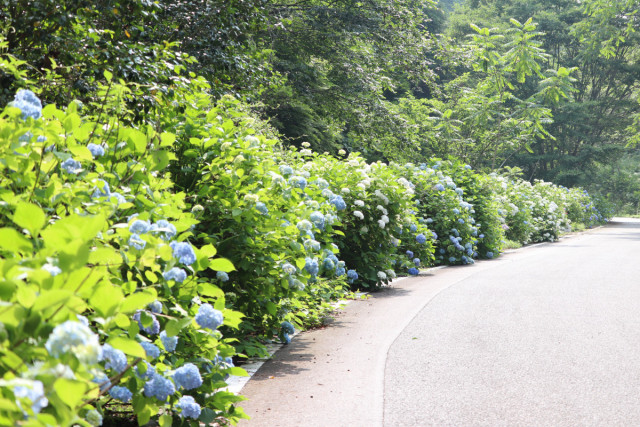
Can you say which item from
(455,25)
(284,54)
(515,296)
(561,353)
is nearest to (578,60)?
(455,25)

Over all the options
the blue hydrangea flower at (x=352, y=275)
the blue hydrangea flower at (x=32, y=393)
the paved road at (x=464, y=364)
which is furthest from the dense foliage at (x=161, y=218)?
the paved road at (x=464, y=364)

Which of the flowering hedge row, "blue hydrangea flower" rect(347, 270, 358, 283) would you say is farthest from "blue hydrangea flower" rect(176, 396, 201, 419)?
"blue hydrangea flower" rect(347, 270, 358, 283)

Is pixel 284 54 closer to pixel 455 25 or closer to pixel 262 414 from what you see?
pixel 262 414

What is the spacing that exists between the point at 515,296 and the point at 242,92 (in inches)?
221

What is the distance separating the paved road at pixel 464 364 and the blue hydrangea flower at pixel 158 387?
1.44m

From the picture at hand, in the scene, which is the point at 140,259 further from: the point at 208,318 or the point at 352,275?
the point at 352,275

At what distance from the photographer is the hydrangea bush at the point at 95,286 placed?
1452mm

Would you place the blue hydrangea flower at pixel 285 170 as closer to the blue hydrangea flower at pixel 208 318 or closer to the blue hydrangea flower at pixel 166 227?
the blue hydrangea flower at pixel 166 227

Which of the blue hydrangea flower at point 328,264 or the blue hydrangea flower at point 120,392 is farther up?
the blue hydrangea flower at point 120,392

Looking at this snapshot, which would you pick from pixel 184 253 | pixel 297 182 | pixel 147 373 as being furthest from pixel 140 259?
pixel 297 182

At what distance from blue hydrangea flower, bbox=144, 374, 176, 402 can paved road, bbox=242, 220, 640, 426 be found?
1.44 meters

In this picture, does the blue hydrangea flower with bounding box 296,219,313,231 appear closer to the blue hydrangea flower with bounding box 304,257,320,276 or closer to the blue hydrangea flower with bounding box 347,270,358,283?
the blue hydrangea flower with bounding box 304,257,320,276

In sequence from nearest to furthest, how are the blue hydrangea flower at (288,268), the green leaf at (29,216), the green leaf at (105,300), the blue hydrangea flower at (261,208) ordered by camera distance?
the green leaf at (105,300) → the green leaf at (29,216) → the blue hydrangea flower at (261,208) → the blue hydrangea flower at (288,268)

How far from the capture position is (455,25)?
2042 inches
